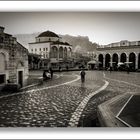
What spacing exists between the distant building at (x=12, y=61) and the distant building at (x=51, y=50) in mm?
472

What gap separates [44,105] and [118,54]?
2776 millimetres

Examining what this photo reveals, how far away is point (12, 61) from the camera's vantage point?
5.72m

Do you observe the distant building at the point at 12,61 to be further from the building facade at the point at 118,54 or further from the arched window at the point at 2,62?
the building facade at the point at 118,54

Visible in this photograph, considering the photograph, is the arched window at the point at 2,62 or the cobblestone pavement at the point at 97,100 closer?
the cobblestone pavement at the point at 97,100

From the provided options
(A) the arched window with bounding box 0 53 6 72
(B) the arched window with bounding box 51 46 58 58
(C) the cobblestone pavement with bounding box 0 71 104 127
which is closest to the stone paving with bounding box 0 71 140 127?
(C) the cobblestone pavement with bounding box 0 71 104 127

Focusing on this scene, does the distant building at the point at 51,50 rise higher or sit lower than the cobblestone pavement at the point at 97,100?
higher

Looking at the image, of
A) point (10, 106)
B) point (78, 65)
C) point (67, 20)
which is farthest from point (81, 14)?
point (10, 106)

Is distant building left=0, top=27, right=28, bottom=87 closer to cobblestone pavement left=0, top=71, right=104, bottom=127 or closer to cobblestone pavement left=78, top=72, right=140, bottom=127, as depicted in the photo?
cobblestone pavement left=0, top=71, right=104, bottom=127

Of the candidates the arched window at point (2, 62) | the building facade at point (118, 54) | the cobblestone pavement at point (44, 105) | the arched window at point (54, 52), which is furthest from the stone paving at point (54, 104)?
the arched window at point (2, 62)

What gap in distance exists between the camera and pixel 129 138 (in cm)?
407

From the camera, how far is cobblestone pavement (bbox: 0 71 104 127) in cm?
402

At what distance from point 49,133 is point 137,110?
194 cm

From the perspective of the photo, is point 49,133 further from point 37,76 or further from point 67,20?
point 67,20

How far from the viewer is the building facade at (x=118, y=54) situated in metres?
5.48
